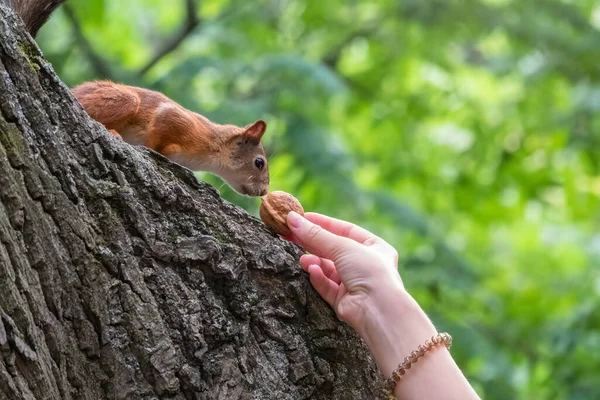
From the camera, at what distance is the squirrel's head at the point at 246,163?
129 inches

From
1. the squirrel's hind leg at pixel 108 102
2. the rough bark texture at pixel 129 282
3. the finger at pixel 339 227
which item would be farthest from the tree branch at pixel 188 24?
the rough bark texture at pixel 129 282

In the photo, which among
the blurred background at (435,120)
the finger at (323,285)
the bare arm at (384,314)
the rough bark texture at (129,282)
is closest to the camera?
the rough bark texture at (129,282)

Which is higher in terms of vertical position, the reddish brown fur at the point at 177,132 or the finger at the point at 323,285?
the reddish brown fur at the point at 177,132

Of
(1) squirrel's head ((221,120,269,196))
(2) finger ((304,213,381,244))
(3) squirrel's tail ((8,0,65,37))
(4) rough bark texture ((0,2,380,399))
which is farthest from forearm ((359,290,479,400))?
(1) squirrel's head ((221,120,269,196))

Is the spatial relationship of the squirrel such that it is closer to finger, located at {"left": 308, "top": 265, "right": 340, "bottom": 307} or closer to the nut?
the nut

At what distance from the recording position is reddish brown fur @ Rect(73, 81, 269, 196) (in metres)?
2.44

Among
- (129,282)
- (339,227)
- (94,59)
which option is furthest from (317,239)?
(94,59)

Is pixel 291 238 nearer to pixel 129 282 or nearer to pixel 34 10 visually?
pixel 129 282

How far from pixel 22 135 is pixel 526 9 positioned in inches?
211

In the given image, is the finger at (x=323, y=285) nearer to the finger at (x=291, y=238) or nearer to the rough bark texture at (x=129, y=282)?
the rough bark texture at (x=129, y=282)

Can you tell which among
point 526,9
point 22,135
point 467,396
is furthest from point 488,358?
point 22,135

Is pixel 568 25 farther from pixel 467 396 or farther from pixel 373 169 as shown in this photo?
pixel 467 396

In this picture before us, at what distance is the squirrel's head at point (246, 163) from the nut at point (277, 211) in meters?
1.16

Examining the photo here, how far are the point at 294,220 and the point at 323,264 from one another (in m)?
0.14
